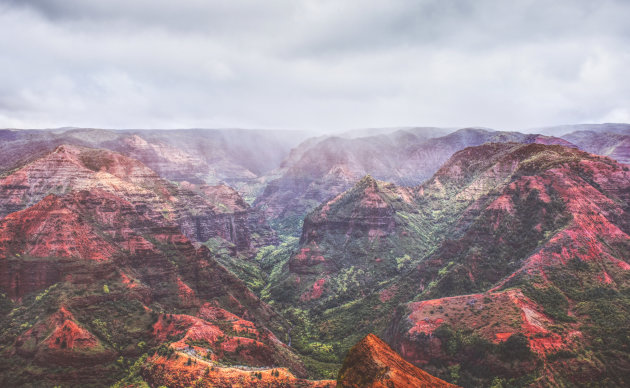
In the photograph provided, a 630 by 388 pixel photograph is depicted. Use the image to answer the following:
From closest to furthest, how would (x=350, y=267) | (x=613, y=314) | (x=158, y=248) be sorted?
1. (x=613, y=314)
2. (x=158, y=248)
3. (x=350, y=267)

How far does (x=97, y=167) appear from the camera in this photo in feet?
461

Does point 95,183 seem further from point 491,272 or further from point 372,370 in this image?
point 372,370

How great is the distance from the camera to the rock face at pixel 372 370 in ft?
71.8

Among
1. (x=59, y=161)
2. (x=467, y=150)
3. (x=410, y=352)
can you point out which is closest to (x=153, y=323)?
(x=410, y=352)

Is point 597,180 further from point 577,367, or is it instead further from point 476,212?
point 577,367

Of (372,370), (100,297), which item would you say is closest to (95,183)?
(100,297)

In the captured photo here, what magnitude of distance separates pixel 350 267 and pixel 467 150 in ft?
304

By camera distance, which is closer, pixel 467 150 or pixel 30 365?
pixel 30 365

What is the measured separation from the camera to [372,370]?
73.3ft

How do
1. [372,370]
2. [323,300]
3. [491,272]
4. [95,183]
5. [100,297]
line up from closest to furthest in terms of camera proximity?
[372,370], [100,297], [491,272], [95,183], [323,300]

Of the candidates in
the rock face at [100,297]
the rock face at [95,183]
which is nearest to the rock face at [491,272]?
the rock face at [100,297]

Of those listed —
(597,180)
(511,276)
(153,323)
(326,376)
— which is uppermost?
(597,180)

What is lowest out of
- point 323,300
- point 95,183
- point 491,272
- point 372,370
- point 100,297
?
point 323,300

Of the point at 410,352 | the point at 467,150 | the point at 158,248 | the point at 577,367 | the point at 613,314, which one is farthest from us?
the point at 467,150
